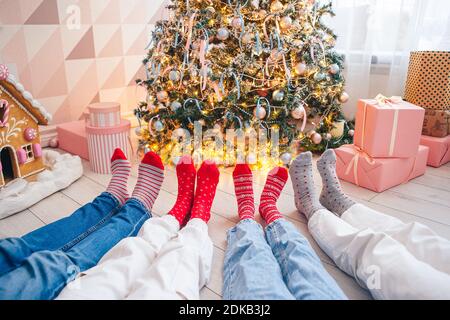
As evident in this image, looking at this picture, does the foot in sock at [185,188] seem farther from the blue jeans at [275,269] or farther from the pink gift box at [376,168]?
the pink gift box at [376,168]

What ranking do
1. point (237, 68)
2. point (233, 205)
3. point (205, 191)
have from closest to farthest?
point (205, 191) < point (233, 205) < point (237, 68)

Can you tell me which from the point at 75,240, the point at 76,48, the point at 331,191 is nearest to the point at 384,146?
the point at 331,191

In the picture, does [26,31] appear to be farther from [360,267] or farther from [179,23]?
[360,267]

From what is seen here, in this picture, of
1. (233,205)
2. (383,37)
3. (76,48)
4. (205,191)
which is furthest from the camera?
(76,48)

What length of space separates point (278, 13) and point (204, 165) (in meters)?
0.87

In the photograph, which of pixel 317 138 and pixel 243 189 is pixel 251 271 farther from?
pixel 317 138

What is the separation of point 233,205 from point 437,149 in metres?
1.20

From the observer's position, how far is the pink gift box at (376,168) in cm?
162

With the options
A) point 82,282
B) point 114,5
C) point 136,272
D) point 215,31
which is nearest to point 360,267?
point 136,272

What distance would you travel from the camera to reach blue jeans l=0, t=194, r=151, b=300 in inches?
31.1

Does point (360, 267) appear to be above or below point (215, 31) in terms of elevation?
below

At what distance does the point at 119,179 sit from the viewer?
1369 millimetres

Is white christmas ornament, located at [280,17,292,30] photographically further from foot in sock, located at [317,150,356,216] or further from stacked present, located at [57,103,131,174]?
stacked present, located at [57,103,131,174]

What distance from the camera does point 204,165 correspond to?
1410mm
